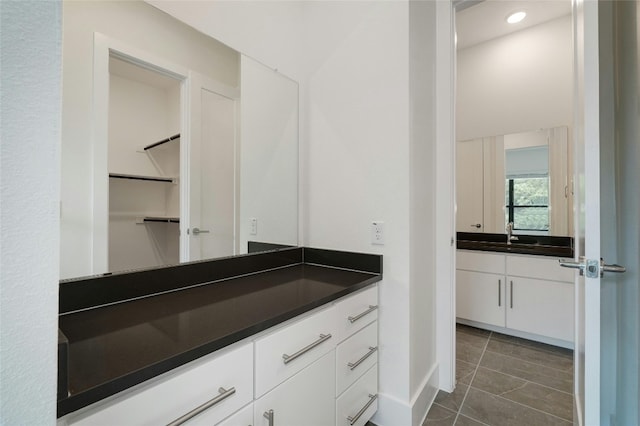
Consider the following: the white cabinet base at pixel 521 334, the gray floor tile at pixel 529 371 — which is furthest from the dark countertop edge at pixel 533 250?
the gray floor tile at pixel 529 371

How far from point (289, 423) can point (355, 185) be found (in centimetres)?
114

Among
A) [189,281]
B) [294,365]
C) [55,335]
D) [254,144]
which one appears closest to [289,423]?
[294,365]

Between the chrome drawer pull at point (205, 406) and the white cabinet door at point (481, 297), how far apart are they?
103 inches

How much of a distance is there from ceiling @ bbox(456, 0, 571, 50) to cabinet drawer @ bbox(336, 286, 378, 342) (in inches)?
92.0

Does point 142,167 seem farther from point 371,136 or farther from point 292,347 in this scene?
point 371,136

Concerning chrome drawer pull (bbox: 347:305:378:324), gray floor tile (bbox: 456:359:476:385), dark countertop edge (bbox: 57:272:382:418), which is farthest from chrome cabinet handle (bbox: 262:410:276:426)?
gray floor tile (bbox: 456:359:476:385)

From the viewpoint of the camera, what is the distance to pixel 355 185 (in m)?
1.65

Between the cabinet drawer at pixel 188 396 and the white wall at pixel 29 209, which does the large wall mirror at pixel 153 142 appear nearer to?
the cabinet drawer at pixel 188 396

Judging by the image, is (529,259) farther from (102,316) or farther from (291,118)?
(102,316)

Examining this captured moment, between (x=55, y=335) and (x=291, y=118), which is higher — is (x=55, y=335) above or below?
below

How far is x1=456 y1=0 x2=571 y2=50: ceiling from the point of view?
97.4 inches

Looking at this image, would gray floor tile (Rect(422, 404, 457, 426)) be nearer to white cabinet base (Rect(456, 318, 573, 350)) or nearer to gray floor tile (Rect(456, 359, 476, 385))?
gray floor tile (Rect(456, 359, 476, 385))

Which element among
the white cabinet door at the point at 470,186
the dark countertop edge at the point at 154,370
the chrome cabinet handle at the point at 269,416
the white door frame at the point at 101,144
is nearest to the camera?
the dark countertop edge at the point at 154,370

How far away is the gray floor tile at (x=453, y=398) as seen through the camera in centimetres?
171
